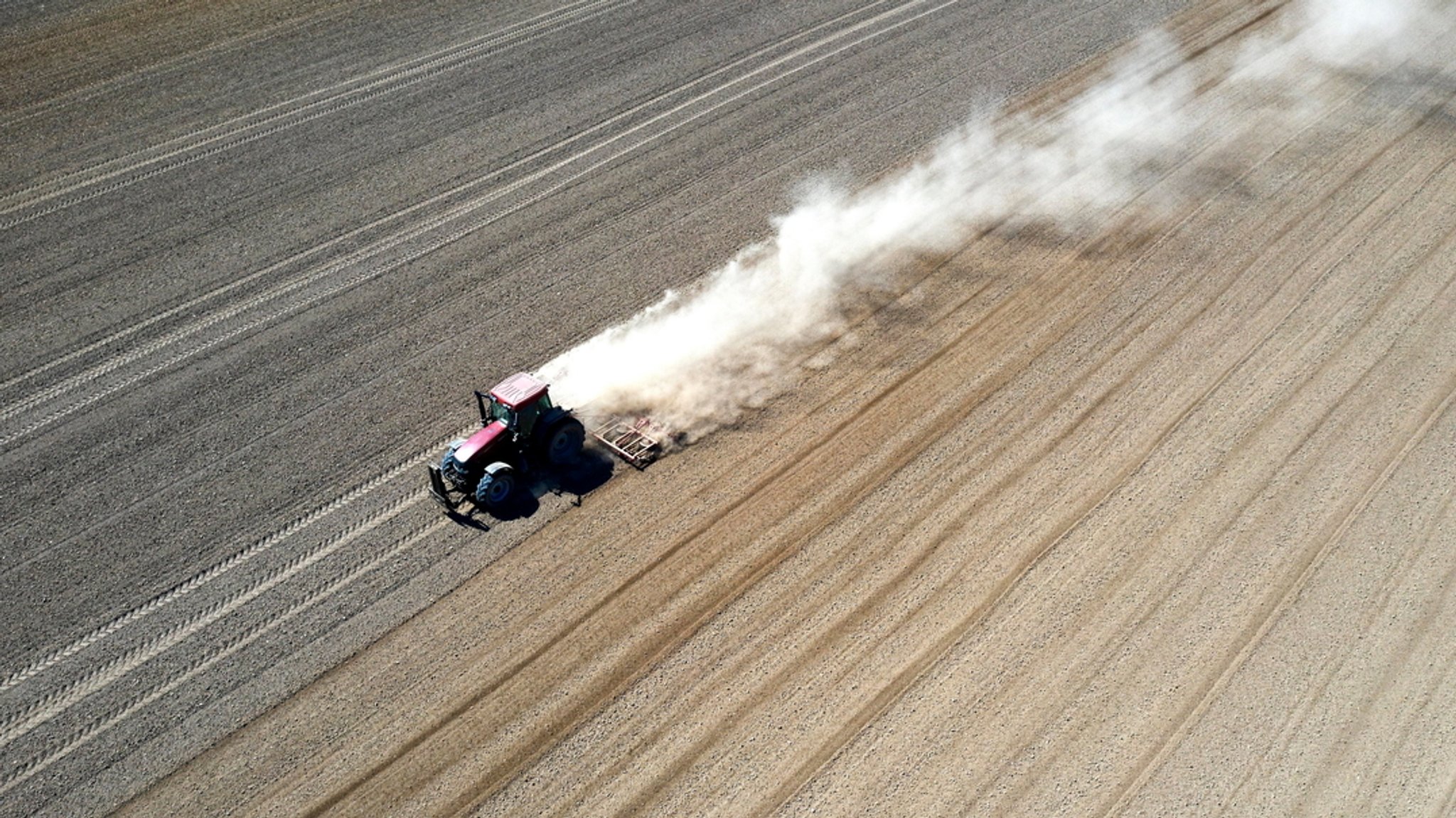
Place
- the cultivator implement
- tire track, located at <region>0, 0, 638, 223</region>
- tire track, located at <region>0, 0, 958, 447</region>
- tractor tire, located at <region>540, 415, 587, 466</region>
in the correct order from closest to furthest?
tractor tire, located at <region>540, 415, 587, 466</region> → the cultivator implement → tire track, located at <region>0, 0, 958, 447</region> → tire track, located at <region>0, 0, 638, 223</region>

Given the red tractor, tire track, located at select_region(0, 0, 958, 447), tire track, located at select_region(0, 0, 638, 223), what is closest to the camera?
the red tractor

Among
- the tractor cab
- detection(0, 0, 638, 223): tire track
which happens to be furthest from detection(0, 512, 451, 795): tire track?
detection(0, 0, 638, 223): tire track

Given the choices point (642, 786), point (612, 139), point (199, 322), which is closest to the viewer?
point (642, 786)

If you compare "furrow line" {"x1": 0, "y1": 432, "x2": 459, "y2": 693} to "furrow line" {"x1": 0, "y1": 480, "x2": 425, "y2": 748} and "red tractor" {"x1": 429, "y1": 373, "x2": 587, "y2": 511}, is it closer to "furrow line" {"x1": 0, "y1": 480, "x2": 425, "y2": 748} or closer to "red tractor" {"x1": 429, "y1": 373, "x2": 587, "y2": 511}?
"furrow line" {"x1": 0, "y1": 480, "x2": 425, "y2": 748}

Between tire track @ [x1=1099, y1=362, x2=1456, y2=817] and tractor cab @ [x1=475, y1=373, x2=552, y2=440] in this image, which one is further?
tractor cab @ [x1=475, y1=373, x2=552, y2=440]

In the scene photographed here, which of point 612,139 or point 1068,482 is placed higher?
point 612,139

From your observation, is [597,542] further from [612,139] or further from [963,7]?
[963,7]

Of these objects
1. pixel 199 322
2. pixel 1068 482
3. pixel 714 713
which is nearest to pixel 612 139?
pixel 199 322

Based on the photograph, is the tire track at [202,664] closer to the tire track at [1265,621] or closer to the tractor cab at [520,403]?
the tractor cab at [520,403]
